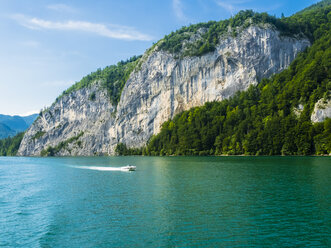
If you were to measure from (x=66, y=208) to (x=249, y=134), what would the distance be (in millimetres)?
86251

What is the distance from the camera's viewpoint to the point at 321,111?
3349 inches

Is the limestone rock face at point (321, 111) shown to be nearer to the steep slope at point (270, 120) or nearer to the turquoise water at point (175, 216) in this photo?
the steep slope at point (270, 120)

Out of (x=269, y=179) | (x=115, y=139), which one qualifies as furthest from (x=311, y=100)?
(x=115, y=139)

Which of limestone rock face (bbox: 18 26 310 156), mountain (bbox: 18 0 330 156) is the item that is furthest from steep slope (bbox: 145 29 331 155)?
limestone rock face (bbox: 18 26 310 156)

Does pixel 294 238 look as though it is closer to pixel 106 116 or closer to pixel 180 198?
pixel 180 198

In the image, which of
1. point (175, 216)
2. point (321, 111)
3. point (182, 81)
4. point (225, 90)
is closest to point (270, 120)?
point (321, 111)

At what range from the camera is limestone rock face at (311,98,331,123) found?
8394 centimetres

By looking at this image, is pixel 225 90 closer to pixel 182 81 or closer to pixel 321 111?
pixel 182 81

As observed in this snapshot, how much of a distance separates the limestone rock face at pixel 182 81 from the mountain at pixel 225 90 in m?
0.47

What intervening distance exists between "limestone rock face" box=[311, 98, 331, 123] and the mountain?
11.8 inches

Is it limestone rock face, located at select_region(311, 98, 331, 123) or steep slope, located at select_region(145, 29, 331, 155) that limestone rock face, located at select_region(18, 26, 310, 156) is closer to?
steep slope, located at select_region(145, 29, 331, 155)

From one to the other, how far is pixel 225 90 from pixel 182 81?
26776mm

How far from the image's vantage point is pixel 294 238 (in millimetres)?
16547

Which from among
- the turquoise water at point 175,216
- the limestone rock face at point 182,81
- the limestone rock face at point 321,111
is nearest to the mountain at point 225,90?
A: the limestone rock face at point 321,111
